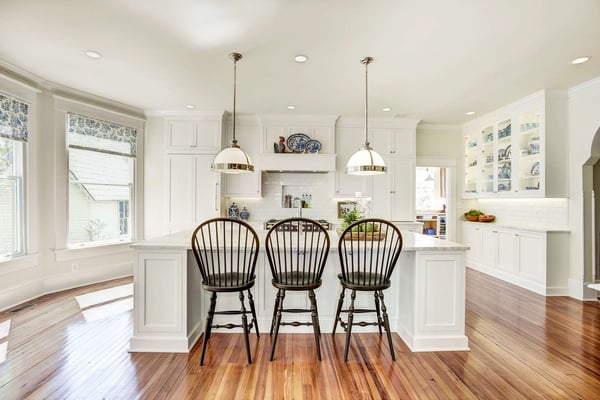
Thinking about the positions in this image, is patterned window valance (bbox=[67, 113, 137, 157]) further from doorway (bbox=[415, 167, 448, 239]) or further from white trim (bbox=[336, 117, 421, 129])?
doorway (bbox=[415, 167, 448, 239])

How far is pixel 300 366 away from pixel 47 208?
3.94 m

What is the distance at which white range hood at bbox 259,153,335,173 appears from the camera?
4910 mm

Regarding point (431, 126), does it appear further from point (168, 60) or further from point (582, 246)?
point (168, 60)

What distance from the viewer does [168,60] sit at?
122 inches

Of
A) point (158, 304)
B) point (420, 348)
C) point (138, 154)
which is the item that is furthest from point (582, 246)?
point (138, 154)

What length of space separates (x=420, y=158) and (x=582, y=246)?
2683 mm

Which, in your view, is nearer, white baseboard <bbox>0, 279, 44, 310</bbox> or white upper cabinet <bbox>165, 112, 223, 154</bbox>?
white baseboard <bbox>0, 279, 44, 310</bbox>

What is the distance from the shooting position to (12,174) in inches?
138

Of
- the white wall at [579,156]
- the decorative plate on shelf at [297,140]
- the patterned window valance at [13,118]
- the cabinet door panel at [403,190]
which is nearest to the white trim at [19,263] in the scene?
the patterned window valance at [13,118]

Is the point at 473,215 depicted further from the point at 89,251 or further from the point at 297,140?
the point at 89,251

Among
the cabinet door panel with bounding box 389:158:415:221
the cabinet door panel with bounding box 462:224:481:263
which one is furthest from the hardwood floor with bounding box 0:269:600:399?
the cabinet door panel with bounding box 389:158:415:221

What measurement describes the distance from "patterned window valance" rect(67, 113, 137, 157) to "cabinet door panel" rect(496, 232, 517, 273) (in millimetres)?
6162

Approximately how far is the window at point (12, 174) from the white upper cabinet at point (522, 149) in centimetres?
670

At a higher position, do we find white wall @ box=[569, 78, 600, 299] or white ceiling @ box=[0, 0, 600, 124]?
white ceiling @ box=[0, 0, 600, 124]
